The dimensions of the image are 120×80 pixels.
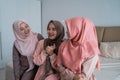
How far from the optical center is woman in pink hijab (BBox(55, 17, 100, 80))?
58.4 inches

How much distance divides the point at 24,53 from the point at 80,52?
28.5 inches

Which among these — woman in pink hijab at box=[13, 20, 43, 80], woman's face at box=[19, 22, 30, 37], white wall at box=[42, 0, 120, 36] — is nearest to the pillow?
white wall at box=[42, 0, 120, 36]

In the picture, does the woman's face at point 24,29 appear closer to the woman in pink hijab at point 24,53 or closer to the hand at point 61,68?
the woman in pink hijab at point 24,53

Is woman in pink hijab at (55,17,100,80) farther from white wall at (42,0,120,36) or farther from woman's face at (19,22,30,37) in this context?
white wall at (42,0,120,36)

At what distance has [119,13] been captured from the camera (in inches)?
146

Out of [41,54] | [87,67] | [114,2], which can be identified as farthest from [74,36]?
[114,2]

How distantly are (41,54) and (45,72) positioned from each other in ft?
0.61

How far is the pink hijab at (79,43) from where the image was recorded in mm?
1487

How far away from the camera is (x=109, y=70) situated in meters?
2.51

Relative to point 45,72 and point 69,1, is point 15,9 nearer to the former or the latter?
point 69,1

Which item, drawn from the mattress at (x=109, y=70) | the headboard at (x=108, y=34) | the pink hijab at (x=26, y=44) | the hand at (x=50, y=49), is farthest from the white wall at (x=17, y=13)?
the hand at (x=50, y=49)

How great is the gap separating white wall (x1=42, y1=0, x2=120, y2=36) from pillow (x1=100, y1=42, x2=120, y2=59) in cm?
62

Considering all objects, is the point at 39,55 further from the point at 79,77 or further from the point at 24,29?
the point at 79,77

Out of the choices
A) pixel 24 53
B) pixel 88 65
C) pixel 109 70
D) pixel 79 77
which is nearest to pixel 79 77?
pixel 79 77
